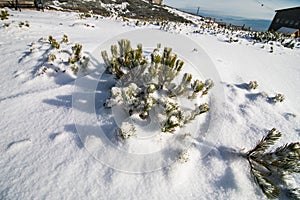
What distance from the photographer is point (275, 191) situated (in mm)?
1910

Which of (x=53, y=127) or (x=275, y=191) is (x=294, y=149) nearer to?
(x=275, y=191)

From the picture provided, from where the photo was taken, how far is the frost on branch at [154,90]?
245cm

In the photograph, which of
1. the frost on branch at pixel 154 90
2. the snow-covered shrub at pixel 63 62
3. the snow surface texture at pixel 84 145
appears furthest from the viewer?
the snow-covered shrub at pixel 63 62

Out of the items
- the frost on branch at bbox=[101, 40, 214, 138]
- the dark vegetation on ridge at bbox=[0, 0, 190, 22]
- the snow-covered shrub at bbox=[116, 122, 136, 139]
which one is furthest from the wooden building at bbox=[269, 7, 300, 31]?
the snow-covered shrub at bbox=[116, 122, 136, 139]

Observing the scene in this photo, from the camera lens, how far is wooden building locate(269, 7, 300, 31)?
104 feet

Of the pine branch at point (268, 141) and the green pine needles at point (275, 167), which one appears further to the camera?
the pine branch at point (268, 141)

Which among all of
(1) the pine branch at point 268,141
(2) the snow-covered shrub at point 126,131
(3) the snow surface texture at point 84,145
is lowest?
(3) the snow surface texture at point 84,145

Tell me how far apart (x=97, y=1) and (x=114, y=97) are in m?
29.4

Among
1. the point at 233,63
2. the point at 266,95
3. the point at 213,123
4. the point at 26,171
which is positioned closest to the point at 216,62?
the point at 233,63

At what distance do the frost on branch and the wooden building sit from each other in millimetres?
36278

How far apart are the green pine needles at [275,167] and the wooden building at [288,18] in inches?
1443

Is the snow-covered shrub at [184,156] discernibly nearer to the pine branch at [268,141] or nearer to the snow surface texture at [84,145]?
A: the snow surface texture at [84,145]

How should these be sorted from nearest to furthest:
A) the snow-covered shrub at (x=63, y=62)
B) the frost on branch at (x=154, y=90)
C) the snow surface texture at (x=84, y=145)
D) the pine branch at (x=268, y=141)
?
the snow surface texture at (x=84, y=145) → the pine branch at (x=268, y=141) → the frost on branch at (x=154, y=90) → the snow-covered shrub at (x=63, y=62)

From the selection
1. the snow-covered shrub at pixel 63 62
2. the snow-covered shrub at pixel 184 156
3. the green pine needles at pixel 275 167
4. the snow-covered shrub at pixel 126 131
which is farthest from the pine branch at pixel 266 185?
the snow-covered shrub at pixel 63 62
